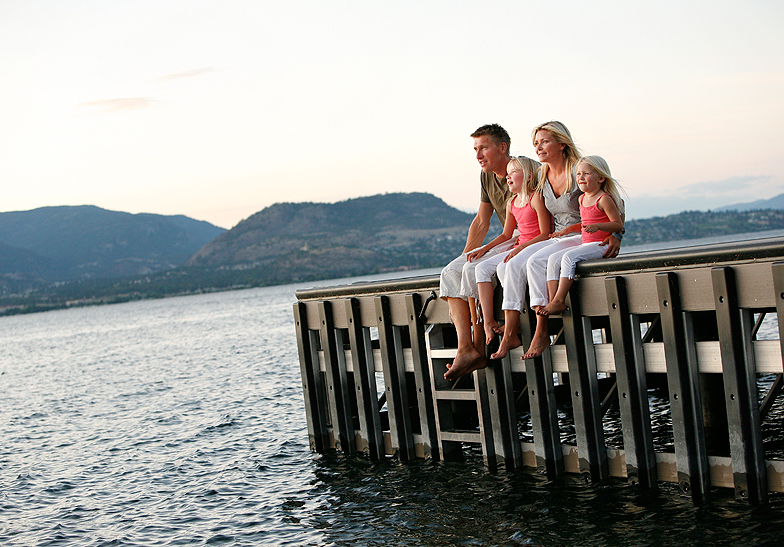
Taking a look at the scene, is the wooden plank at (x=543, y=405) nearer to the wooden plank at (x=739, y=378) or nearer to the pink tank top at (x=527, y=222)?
the pink tank top at (x=527, y=222)

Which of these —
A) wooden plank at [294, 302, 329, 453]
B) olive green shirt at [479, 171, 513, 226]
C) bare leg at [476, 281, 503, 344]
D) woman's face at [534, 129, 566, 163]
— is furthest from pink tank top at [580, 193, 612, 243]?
wooden plank at [294, 302, 329, 453]

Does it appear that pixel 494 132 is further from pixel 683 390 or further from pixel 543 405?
pixel 683 390

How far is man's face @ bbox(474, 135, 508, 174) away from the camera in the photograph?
893 centimetres

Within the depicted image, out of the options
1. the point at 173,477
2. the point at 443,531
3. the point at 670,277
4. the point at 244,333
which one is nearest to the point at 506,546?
the point at 443,531

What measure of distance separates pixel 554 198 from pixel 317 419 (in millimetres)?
5191

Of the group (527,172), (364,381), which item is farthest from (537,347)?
(364,381)

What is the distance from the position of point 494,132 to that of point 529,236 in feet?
4.22

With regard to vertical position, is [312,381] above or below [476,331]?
below

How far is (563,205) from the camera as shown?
845cm

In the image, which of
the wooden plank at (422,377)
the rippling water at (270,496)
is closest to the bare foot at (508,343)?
the wooden plank at (422,377)

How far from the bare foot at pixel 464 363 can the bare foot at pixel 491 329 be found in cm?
19

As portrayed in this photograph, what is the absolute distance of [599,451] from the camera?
8.02m

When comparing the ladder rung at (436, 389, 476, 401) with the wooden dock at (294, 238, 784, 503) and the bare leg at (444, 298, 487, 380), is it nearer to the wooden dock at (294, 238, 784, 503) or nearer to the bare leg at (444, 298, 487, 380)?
the wooden dock at (294, 238, 784, 503)

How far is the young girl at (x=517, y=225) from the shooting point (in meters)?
8.15
